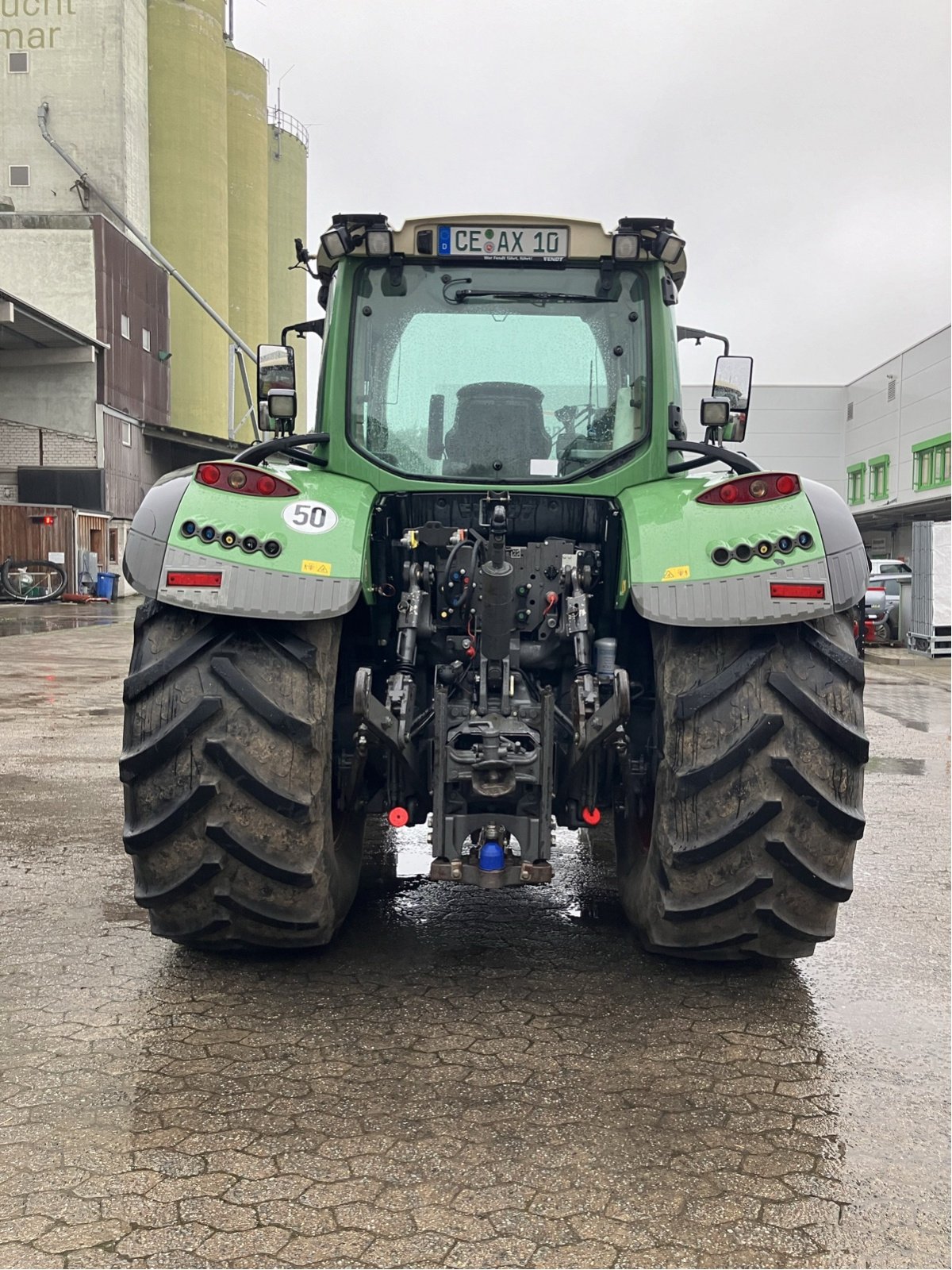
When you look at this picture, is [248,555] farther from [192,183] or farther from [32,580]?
[192,183]

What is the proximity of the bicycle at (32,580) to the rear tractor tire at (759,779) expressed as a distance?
1088 inches

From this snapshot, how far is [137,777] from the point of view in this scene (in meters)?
3.73

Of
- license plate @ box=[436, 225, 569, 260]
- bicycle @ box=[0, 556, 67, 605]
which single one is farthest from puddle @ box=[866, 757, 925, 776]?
bicycle @ box=[0, 556, 67, 605]

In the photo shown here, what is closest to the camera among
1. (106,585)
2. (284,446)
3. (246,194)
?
(284,446)

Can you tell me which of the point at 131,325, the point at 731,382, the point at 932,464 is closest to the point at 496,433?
the point at 731,382

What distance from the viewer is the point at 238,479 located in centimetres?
390

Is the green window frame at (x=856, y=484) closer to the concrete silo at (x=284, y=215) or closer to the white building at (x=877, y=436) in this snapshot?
the white building at (x=877, y=436)

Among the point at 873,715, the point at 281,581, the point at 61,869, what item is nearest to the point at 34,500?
the point at 873,715

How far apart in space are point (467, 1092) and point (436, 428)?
2.62 metres

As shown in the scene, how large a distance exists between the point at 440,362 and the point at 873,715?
8.81 m

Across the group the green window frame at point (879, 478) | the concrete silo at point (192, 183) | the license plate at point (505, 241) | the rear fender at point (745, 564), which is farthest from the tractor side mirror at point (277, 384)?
the green window frame at point (879, 478)

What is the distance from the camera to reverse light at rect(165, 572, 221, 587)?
365 cm

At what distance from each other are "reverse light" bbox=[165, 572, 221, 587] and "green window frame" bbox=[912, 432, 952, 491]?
37.1 meters

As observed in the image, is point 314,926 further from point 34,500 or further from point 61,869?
point 34,500
